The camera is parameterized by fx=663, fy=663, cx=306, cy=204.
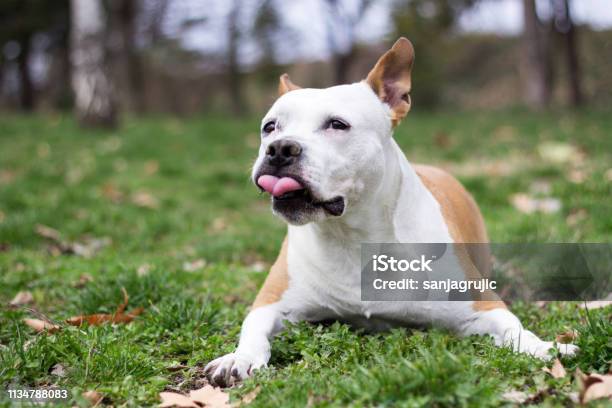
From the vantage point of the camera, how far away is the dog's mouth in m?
2.55

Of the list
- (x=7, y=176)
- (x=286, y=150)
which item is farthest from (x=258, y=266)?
(x=7, y=176)

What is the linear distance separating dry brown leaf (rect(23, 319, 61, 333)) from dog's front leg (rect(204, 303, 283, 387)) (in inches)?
32.2

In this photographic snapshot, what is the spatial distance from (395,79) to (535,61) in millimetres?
10763

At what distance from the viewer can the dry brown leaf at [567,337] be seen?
258cm

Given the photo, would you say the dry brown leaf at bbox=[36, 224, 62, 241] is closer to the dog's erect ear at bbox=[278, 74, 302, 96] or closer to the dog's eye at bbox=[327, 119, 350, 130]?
the dog's erect ear at bbox=[278, 74, 302, 96]

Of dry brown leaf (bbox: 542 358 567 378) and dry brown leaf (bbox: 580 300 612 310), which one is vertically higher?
dry brown leaf (bbox: 542 358 567 378)

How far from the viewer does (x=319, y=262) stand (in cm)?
295

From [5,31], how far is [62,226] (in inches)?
622

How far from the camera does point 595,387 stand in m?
2.03

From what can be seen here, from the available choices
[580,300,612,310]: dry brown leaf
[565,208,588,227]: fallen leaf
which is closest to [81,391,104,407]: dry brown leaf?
[580,300,612,310]: dry brown leaf

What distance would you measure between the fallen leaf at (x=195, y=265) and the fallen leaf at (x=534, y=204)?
261 centimetres

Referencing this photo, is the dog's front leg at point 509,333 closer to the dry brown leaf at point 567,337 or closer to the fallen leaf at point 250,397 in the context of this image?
the dry brown leaf at point 567,337

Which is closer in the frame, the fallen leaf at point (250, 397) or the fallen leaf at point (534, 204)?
the fallen leaf at point (250, 397)

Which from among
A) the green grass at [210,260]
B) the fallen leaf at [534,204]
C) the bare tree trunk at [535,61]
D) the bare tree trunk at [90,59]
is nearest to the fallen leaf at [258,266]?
the green grass at [210,260]
